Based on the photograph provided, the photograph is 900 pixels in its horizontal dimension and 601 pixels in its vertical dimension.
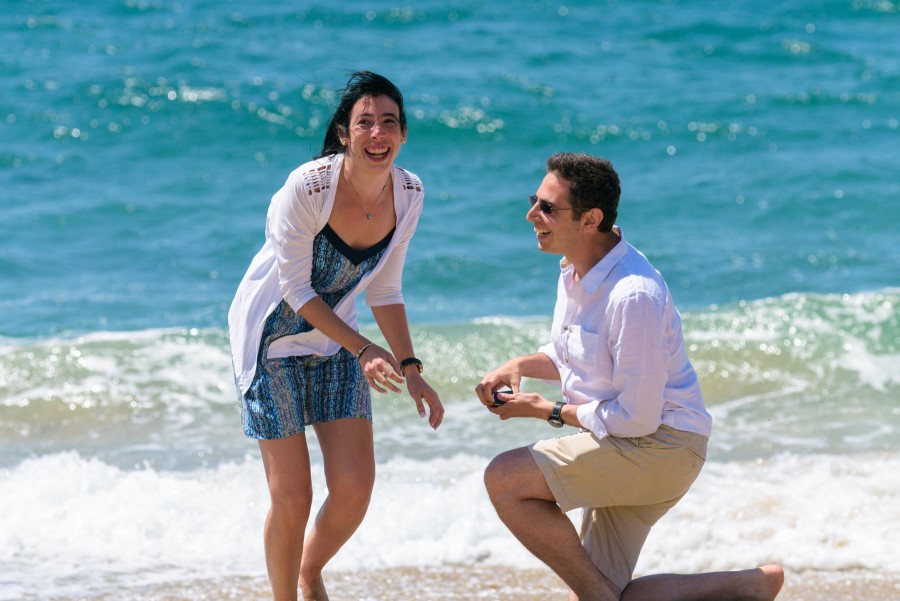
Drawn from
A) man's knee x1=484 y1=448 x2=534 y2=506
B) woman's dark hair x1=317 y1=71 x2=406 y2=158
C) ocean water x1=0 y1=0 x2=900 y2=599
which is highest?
woman's dark hair x1=317 y1=71 x2=406 y2=158

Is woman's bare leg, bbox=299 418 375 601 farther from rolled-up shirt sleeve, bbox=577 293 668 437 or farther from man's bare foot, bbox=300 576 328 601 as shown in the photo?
rolled-up shirt sleeve, bbox=577 293 668 437

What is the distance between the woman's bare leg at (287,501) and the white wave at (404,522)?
1209 mm

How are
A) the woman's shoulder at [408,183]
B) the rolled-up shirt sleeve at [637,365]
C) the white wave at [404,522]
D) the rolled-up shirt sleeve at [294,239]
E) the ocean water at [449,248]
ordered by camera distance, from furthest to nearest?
1. the ocean water at [449,248]
2. the white wave at [404,522]
3. the woman's shoulder at [408,183]
4. the rolled-up shirt sleeve at [294,239]
5. the rolled-up shirt sleeve at [637,365]

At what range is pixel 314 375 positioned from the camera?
4.08 m

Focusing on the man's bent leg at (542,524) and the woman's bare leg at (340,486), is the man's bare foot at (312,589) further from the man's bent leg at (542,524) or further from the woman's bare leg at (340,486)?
the man's bent leg at (542,524)

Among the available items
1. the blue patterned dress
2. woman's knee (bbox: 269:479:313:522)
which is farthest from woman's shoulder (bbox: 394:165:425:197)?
woman's knee (bbox: 269:479:313:522)

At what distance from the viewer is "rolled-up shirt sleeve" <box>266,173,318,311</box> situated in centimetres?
384

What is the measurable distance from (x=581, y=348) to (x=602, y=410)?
0.67ft

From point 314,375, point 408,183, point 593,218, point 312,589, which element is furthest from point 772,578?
point 408,183

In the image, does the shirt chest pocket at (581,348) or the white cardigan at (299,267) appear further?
the white cardigan at (299,267)

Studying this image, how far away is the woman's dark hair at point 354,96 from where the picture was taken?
3904mm

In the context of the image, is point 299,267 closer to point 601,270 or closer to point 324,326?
point 324,326

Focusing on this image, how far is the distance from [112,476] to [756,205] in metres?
8.20

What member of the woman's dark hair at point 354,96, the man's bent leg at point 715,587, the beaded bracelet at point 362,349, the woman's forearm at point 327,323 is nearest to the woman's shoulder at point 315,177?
the woman's dark hair at point 354,96
